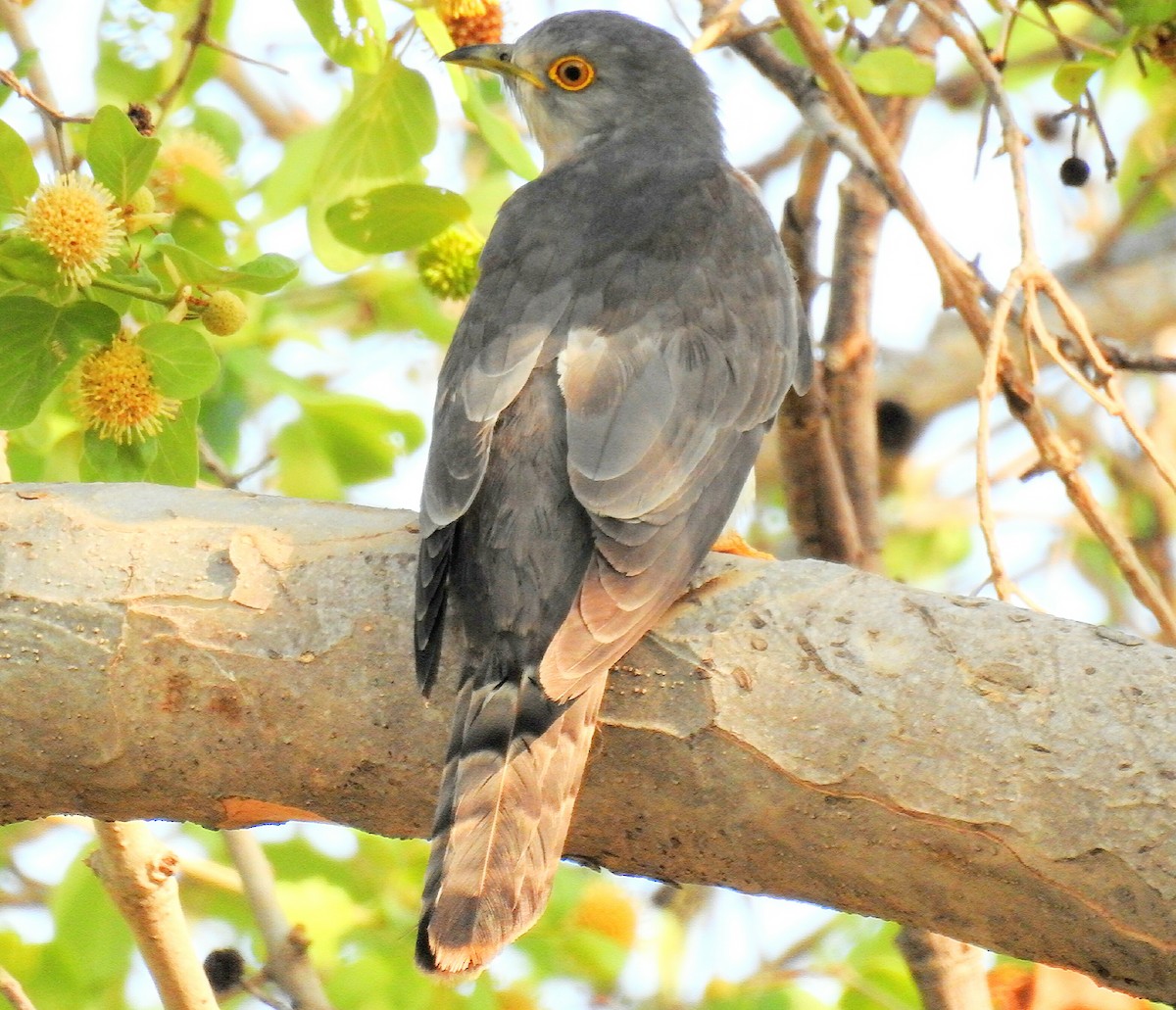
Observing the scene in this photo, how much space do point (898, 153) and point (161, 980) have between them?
424cm

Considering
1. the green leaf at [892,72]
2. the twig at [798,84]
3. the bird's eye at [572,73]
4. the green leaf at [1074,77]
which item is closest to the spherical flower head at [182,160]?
the bird's eye at [572,73]

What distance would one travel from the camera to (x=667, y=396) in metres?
3.84

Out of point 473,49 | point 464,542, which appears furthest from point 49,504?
point 473,49

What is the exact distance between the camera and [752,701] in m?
2.98

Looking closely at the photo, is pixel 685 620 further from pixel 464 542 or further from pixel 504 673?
pixel 464 542

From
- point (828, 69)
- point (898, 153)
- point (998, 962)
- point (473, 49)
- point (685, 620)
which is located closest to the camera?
point (685, 620)

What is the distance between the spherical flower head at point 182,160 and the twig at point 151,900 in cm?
178

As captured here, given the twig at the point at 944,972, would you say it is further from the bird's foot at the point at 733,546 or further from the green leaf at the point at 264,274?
the green leaf at the point at 264,274

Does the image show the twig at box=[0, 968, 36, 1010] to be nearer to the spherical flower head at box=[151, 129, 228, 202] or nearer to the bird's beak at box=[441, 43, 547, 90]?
the spherical flower head at box=[151, 129, 228, 202]

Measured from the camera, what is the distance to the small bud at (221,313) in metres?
3.64

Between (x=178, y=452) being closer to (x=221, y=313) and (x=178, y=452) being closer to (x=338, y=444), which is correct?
(x=221, y=313)

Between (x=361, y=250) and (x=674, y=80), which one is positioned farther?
→ (x=674, y=80)

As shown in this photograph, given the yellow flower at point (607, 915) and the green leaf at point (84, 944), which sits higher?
the green leaf at point (84, 944)

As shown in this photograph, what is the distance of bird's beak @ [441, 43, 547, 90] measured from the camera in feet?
15.5
